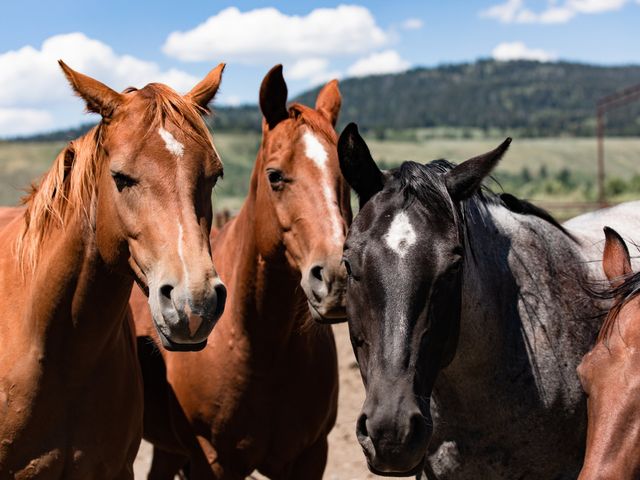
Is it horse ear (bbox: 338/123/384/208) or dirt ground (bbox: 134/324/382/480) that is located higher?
horse ear (bbox: 338/123/384/208)

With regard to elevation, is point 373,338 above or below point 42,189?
below

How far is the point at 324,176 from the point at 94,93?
103 centimetres

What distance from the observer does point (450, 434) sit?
295 centimetres

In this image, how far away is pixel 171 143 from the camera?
8.77ft

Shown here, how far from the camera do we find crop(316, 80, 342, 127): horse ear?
3.74 m

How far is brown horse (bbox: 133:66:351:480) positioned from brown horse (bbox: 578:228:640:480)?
1.26m

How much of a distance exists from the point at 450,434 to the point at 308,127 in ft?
4.92

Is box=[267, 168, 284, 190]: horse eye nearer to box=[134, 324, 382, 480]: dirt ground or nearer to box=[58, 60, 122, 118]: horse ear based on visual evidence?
box=[58, 60, 122, 118]: horse ear

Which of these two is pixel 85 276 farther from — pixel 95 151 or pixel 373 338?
pixel 373 338

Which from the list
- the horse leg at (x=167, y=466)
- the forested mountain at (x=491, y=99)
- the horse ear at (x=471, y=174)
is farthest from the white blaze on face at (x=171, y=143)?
the forested mountain at (x=491, y=99)

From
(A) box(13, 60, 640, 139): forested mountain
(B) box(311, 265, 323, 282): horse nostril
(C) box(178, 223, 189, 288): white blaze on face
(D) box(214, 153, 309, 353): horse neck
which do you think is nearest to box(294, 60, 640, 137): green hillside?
(A) box(13, 60, 640, 139): forested mountain

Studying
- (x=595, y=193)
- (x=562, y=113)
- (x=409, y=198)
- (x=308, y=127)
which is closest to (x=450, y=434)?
(x=409, y=198)

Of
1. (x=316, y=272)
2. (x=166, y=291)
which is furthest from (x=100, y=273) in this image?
(x=316, y=272)

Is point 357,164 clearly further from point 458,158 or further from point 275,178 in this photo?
point 458,158
